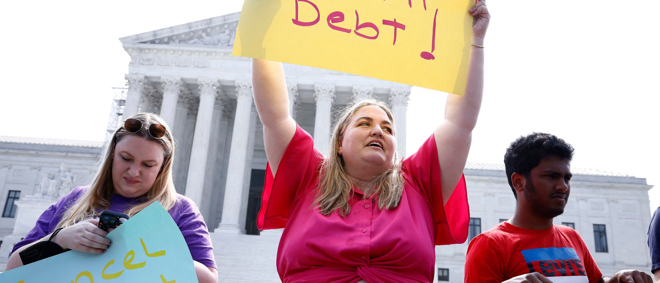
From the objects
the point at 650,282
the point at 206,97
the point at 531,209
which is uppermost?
the point at 206,97

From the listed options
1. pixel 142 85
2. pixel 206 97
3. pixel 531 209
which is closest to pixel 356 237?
pixel 531 209

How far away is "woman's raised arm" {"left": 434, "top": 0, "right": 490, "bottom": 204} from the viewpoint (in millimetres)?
2574

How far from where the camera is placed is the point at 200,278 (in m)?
2.57

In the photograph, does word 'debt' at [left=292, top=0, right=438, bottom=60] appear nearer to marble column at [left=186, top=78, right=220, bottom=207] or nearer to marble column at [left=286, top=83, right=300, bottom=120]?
marble column at [left=186, top=78, right=220, bottom=207]

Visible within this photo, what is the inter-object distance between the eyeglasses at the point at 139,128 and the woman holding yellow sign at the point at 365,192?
751 mm

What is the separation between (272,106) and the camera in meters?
2.60

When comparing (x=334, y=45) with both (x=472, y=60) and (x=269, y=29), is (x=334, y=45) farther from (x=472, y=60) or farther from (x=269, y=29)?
(x=472, y=60)

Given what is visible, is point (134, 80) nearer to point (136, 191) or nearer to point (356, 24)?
point (136, 191)

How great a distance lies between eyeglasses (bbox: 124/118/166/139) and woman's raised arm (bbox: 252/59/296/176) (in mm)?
749

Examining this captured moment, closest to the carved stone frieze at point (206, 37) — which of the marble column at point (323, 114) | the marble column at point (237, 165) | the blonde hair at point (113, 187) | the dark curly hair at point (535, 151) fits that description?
the marble column at point (237, 165)

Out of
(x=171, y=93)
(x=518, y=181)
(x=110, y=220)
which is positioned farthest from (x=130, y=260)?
(x=171, y=93)

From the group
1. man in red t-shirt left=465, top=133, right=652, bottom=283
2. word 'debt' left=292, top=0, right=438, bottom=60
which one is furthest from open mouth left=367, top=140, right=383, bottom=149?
man in red t-shirt left=465, top=133, right=652, bottom=283

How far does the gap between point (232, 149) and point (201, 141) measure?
2.09 m

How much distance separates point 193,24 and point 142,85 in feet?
17.8
